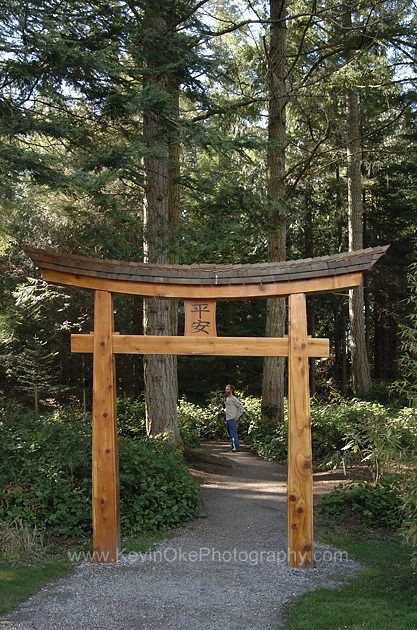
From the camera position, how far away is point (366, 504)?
8805 mm

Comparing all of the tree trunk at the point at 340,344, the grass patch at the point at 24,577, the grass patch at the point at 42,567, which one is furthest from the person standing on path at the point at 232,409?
the tree trunk at the point at 340,344

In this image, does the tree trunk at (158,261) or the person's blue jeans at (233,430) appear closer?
the tree trunk at (158,261)

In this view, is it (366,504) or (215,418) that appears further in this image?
(215,418)

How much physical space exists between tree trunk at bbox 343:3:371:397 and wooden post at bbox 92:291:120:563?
1252 cm

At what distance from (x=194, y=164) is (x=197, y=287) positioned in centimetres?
1086

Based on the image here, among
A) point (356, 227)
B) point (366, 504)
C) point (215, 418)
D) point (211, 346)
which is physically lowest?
point (366, 504)

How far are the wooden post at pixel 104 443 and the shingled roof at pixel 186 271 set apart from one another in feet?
1.09

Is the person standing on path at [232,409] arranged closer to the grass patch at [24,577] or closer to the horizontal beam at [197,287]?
the horizontal beam at [197,287]

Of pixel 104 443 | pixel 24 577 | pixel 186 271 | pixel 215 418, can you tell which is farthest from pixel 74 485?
pixel 215 418

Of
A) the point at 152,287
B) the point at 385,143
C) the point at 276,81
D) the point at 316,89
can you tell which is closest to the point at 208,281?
the point at 152,287

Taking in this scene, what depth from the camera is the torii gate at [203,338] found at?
693 centimetres

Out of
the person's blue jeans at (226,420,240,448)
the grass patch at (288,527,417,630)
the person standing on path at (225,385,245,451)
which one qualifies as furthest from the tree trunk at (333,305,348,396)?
the grass patch at (288,527,417,630)

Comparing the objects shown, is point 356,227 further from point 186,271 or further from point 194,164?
point 186,271

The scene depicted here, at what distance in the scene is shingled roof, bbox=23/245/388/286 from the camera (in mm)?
7000
